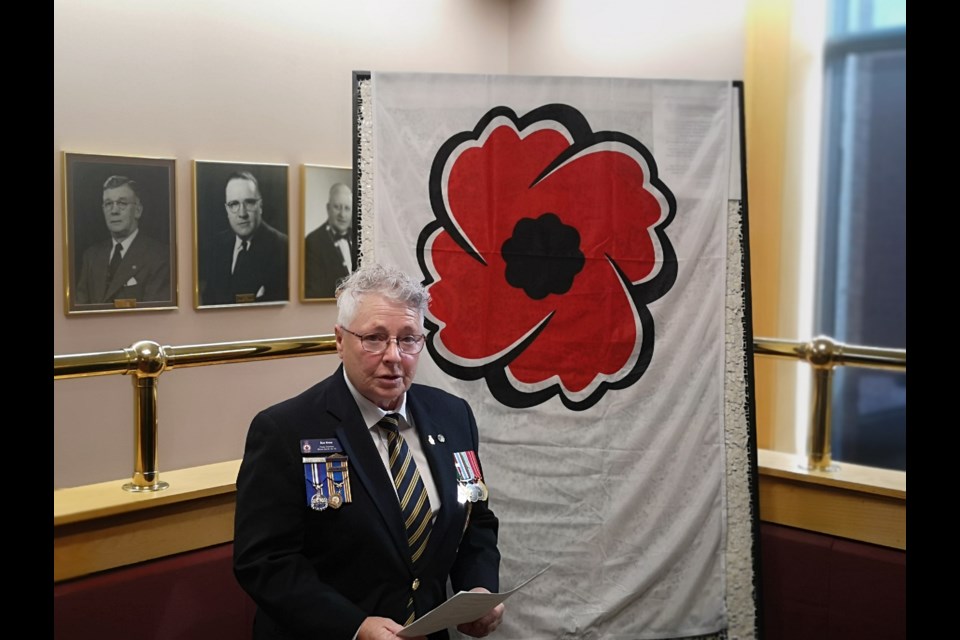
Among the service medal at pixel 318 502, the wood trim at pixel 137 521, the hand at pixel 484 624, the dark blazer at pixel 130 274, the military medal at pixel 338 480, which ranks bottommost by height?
the hand at pixel 484 624

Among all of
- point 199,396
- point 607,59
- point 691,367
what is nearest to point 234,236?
point 199,396

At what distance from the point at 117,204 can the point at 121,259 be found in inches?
10.7

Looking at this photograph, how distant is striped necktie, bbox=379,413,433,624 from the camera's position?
2.10 m

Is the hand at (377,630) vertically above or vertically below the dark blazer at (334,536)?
below

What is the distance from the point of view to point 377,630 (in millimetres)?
1926

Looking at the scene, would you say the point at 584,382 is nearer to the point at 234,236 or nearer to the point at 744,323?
the point at 744,323

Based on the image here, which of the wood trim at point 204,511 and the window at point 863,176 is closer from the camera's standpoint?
the wood trim at point 204,511

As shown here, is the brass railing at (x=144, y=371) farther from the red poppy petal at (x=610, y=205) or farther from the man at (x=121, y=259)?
the man at (x=121, y=259)

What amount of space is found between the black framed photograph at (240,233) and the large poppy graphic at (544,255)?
2608 millimetres

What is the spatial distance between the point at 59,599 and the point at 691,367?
1789 mm

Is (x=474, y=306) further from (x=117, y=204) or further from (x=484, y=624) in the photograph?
(x=117, y=204)

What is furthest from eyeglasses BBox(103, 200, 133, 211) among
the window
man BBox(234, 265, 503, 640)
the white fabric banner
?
the window

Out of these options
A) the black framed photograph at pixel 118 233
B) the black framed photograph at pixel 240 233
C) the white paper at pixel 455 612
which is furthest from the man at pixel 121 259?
the white paper at pixel 455 612

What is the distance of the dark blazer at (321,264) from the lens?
538cm
